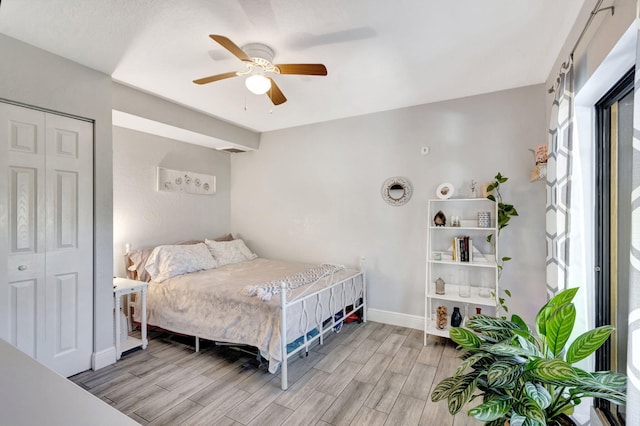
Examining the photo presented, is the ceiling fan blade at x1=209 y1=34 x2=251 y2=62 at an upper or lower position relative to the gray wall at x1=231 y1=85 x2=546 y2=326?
upper

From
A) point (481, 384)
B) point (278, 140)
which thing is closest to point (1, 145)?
point (278, 140)

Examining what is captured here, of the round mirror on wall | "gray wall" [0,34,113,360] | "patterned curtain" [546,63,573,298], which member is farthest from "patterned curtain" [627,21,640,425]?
"gray wall" [0,34,113,360]

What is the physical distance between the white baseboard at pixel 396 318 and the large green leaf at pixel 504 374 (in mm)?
2472

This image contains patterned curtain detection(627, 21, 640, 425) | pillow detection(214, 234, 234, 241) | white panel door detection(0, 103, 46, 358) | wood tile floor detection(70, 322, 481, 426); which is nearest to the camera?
patterned curtain detection(627, 21, 640, 425)

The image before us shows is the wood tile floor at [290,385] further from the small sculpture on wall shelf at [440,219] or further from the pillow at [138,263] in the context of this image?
the small sculpture on wall shelf at [440,219]

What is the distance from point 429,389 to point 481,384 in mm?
1374

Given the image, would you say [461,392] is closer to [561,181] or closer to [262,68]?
A: [561,181]

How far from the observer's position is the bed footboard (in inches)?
88.8

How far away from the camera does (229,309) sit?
8.38 feet

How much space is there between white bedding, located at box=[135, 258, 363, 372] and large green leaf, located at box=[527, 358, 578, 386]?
5.56 ft

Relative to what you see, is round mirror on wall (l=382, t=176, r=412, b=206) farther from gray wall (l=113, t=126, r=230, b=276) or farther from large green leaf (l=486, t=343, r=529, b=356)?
gray wall (l=113, t=126, r=230, b=276)

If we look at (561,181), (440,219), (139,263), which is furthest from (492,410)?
(139,263)

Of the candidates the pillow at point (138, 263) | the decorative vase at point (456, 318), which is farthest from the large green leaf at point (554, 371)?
the pillow at point (138, 263)

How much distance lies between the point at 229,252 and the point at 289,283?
1.59 meters
